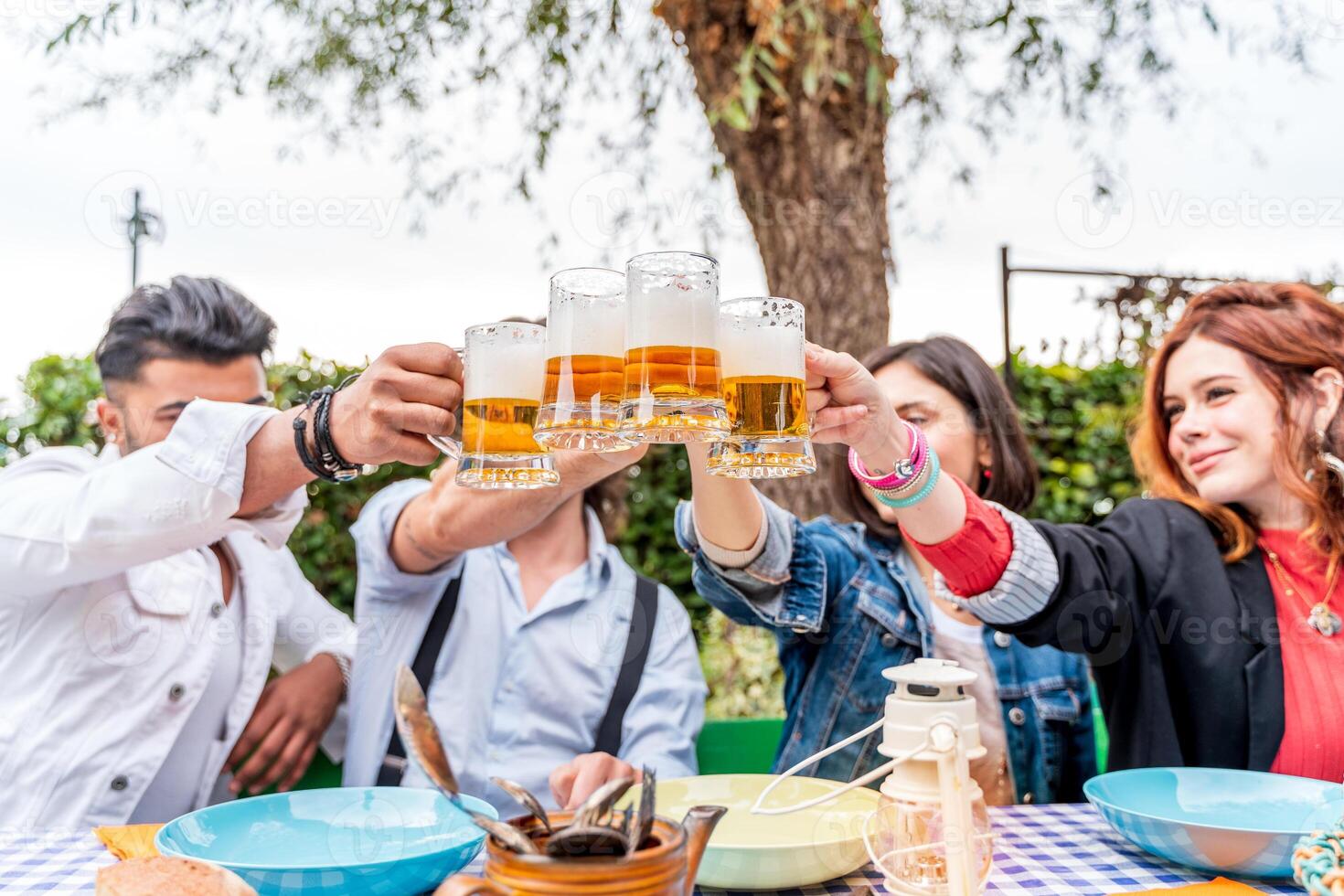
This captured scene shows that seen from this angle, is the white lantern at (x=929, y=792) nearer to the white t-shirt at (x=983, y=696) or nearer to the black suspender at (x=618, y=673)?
the white t-shirt at (x=983, y=696)

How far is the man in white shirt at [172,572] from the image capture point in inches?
65.7

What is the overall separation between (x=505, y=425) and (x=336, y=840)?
677mm

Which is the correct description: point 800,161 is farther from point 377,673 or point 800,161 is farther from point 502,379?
point 502,379

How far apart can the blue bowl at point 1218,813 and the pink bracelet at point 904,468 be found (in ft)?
1.85

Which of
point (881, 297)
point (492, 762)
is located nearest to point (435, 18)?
point (881, 297)

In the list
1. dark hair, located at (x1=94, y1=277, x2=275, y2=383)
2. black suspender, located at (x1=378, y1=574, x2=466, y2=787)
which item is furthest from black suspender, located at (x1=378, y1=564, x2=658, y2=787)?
dark hair, located at (x1=94, y1=277, x2=275, y2=383)

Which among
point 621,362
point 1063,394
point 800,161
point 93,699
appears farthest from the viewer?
point 1063,394

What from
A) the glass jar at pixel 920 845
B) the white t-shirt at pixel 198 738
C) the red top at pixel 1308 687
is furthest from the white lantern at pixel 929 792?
the white t-shirt at pixel 198 738

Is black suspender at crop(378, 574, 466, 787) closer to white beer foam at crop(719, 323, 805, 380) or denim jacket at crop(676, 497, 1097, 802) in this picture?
denim jacket at crop(676, 497, 1097, 802)

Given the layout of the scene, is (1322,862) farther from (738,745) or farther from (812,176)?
(812,176)

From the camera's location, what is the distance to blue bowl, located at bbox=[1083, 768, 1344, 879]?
120 centimetres

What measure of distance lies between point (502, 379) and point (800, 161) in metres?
2.90

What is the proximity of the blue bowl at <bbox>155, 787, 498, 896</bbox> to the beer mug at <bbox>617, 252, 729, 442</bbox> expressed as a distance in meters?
0.59

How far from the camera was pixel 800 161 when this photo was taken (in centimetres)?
374
